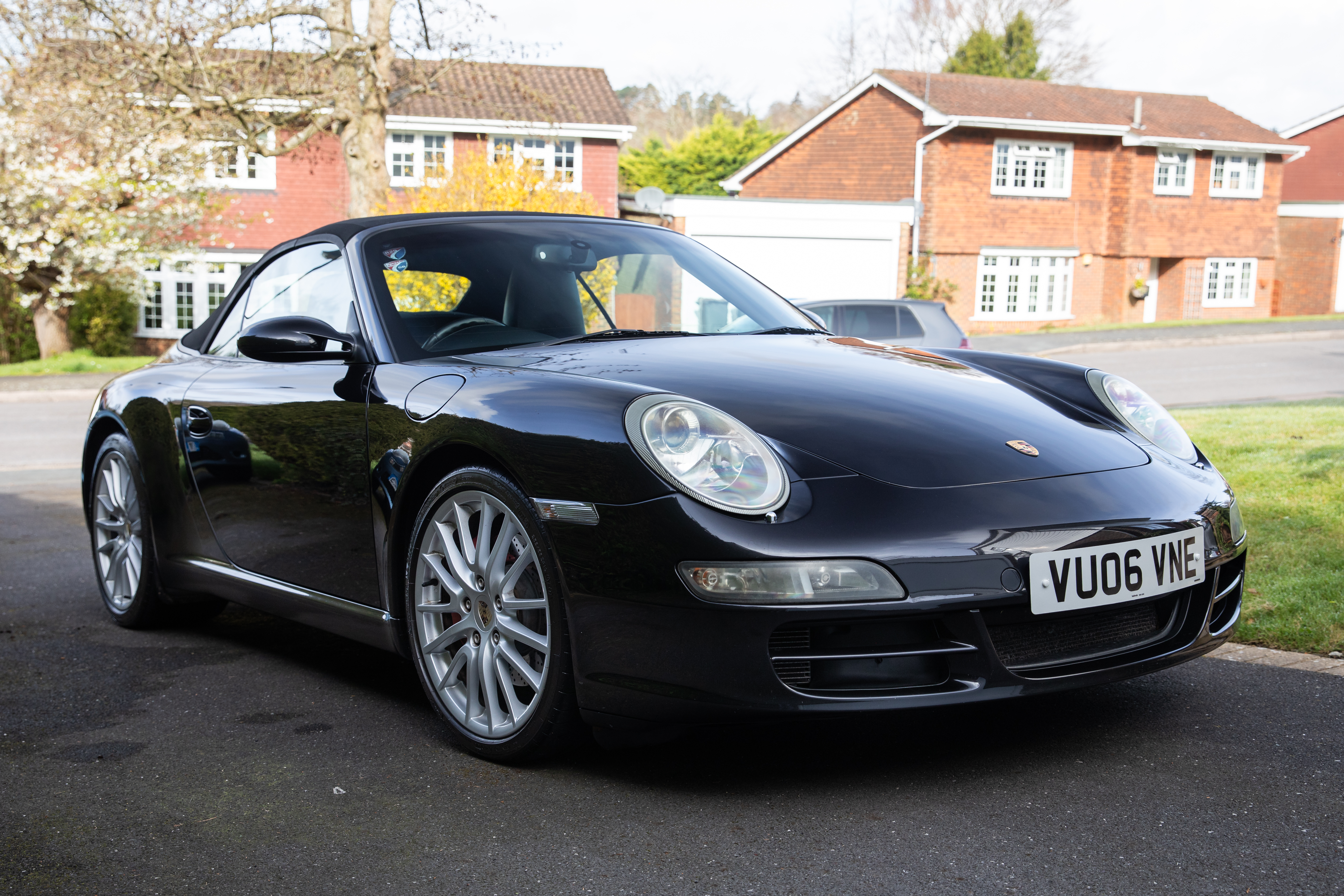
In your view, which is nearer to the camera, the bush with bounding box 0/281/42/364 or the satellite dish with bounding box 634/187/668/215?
the satellite dish with bounding box 634/187/668/215

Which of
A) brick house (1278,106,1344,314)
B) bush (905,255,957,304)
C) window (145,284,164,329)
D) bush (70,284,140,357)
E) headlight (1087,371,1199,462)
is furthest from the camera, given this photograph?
brick house (1278,106,1344,314)

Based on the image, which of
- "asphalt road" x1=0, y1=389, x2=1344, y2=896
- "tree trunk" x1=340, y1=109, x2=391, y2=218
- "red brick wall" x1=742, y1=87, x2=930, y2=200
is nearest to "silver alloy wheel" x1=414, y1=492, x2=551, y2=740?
"asphalt road" x1=0, y1=389, x2=1344, y2=896

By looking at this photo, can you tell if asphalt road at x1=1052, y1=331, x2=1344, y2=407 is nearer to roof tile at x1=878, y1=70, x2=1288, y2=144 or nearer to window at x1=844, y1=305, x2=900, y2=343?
window at x1=844, y1=305, x2=900, y2=343

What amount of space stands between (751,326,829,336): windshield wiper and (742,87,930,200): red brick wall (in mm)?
29438

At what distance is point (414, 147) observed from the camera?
3081 cm

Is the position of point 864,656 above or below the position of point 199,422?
below

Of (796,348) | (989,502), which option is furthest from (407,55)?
(989,502)

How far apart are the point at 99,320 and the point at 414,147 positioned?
8413mm

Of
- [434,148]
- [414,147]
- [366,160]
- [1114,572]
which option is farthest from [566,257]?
[434,148]

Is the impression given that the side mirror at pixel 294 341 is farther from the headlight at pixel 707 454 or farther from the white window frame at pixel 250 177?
the white window frame at pixel 250 177

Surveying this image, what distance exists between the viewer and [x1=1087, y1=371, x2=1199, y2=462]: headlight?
137 inches

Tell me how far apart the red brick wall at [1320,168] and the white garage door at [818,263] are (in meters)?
19.5

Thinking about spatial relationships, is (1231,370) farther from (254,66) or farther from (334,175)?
(334,175)

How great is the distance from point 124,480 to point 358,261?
169cm
